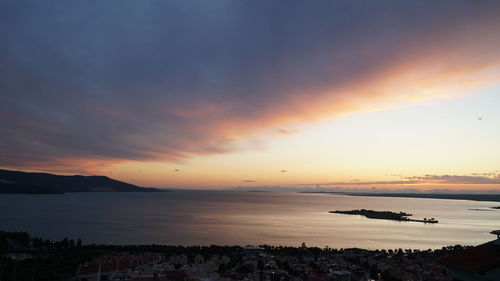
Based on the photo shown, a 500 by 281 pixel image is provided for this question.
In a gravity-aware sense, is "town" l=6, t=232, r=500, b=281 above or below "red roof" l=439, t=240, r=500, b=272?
below

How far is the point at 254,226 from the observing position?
5966 centimetres

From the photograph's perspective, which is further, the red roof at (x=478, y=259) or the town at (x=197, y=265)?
the town at (x=197, y=265)

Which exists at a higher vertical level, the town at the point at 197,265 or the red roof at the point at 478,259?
the red roof at the point at 478,259

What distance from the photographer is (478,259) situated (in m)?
3.83

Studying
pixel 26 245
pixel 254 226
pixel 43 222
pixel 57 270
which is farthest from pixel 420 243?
pixel 43 222

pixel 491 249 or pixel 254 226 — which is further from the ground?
pixel 491 249

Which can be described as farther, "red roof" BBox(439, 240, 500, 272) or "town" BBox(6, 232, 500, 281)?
"town" BBox(6, 232, 500, 281)

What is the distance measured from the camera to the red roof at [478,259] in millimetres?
3650

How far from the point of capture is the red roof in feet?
12.0

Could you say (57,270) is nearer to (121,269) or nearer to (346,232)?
(121,269)

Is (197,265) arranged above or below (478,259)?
below

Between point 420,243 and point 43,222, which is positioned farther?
point 43,222

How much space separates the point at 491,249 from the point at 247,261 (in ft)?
74.6

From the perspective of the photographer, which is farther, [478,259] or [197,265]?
[197,265]
